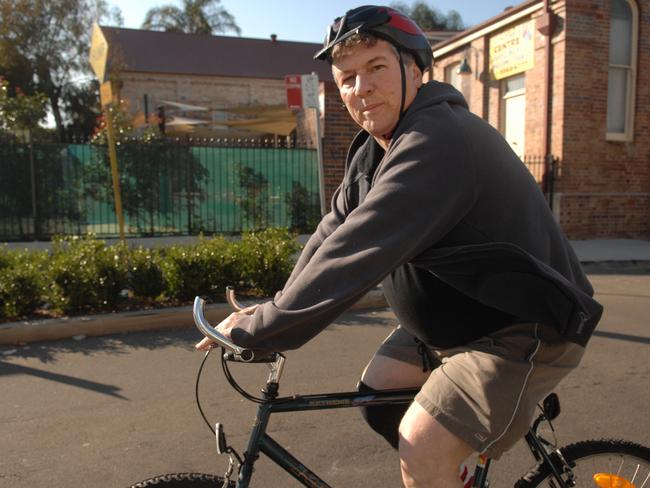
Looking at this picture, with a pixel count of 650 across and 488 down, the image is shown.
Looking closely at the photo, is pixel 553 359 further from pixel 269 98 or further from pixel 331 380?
pixel 269 98

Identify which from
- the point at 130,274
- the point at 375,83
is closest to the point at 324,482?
the point at 375,83

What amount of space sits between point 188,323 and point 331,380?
7.46ft

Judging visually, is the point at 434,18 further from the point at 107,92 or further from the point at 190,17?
the point at 107,92

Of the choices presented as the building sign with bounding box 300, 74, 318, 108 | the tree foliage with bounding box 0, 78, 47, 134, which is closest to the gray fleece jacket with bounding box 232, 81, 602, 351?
the building sign with bounding box 300, 74, 318, 108

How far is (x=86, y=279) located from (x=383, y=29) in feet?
17.6

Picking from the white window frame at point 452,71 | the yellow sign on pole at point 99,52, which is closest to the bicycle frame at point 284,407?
the yellow sign on pole at point 99,52

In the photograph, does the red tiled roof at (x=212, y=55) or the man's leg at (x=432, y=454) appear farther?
the red tiled roof at (x=212, y=55)

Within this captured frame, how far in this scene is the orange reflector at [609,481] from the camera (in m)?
2.22

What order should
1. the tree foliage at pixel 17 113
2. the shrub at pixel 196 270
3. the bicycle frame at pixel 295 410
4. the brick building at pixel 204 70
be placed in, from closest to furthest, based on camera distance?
the bicycle frame at pixel 295 410, the shrub at pixel 196 270, the tree foliage at pixel 17 113, the brick building at pixel 204 70

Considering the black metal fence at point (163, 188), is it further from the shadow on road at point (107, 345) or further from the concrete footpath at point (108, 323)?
the shadow on road at point (107, 345)

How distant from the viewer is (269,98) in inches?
1612

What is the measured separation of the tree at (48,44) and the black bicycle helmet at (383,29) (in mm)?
32217

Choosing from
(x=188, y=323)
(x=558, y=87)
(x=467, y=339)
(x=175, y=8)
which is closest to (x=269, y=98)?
(x=175, y=8)

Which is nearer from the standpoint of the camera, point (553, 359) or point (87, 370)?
point (553, 359)
